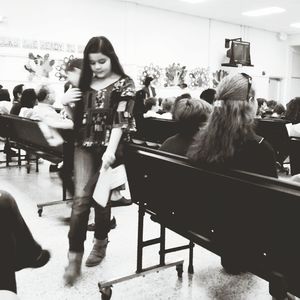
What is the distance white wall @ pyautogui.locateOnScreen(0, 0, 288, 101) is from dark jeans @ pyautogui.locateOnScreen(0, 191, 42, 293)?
24.6 feet

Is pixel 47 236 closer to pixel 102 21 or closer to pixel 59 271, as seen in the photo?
pixel 59 271

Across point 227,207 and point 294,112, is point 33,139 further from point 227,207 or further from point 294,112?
point 227,207

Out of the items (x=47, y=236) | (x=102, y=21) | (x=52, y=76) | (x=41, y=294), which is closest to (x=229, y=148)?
(x=41, y=294)

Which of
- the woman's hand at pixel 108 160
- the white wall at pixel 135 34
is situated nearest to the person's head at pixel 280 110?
the white wall at pixel 135 34

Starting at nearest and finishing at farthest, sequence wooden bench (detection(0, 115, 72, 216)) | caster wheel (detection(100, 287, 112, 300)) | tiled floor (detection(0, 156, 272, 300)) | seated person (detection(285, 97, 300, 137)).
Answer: caster wheel (detection(100, 287, 112, 300)) → tiled floor (detection(0, 156, 272, 300)) → wooden bench (detection(0, 115, 72, 216)) → seated person (detection(285, 97, 300, 137))

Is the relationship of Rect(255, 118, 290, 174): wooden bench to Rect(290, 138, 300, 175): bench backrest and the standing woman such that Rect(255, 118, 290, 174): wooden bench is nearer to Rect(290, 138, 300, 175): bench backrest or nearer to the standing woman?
Rect(290, 138, 300, 175): bench backrest

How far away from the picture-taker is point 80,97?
2.43 m

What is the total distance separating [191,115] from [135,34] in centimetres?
859

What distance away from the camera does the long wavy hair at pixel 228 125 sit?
5.97 ft

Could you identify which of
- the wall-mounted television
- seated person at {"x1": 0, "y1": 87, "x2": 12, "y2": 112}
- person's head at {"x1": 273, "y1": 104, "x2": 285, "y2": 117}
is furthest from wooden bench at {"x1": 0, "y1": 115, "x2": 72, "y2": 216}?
the wall-mounted television

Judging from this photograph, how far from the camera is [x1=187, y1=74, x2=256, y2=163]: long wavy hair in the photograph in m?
1.82

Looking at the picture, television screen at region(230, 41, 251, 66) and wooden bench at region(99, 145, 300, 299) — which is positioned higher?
television screen at region(230, 41, 251, 66)

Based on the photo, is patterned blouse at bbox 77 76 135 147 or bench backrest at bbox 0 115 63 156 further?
bench backrest at bbox 0 115 63 156

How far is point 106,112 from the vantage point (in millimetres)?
2389
